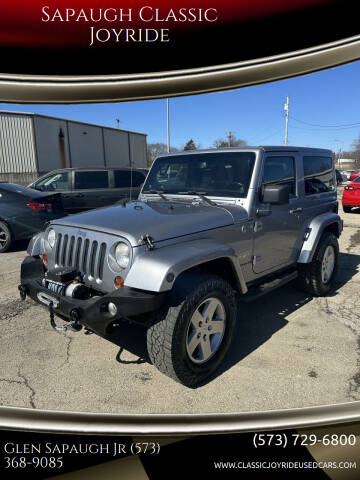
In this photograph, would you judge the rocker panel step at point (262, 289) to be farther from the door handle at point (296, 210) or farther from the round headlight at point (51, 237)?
the round headlight at point (51, 237)

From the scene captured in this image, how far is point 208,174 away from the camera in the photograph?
362 centimetres

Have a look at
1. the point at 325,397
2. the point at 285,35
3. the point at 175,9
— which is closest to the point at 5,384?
the point at 325,397

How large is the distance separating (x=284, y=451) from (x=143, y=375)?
1.28 metres

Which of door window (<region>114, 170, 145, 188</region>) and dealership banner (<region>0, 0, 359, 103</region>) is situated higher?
dealership banner (<region>0, 0, 359, 103</region>)

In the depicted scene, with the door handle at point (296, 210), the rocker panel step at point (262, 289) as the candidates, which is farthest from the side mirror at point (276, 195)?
the rocker panel step at point (262, 289)

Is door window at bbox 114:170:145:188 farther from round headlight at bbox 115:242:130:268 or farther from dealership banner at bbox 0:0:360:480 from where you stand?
round headlight at bbox 115:242:130:268

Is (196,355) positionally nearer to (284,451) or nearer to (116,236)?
(284,451)

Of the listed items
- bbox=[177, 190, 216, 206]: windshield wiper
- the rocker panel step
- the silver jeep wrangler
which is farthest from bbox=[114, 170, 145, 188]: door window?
the rocker panel step

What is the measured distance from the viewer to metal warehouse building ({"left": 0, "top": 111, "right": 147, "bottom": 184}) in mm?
19562

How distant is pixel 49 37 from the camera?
2.27m

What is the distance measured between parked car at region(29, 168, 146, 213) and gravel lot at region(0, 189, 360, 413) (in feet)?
14.2

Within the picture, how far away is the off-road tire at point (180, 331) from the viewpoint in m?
2.46

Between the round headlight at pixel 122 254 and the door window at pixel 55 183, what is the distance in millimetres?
6215

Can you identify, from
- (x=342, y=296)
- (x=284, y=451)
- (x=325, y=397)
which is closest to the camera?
(x=284, y=451)
